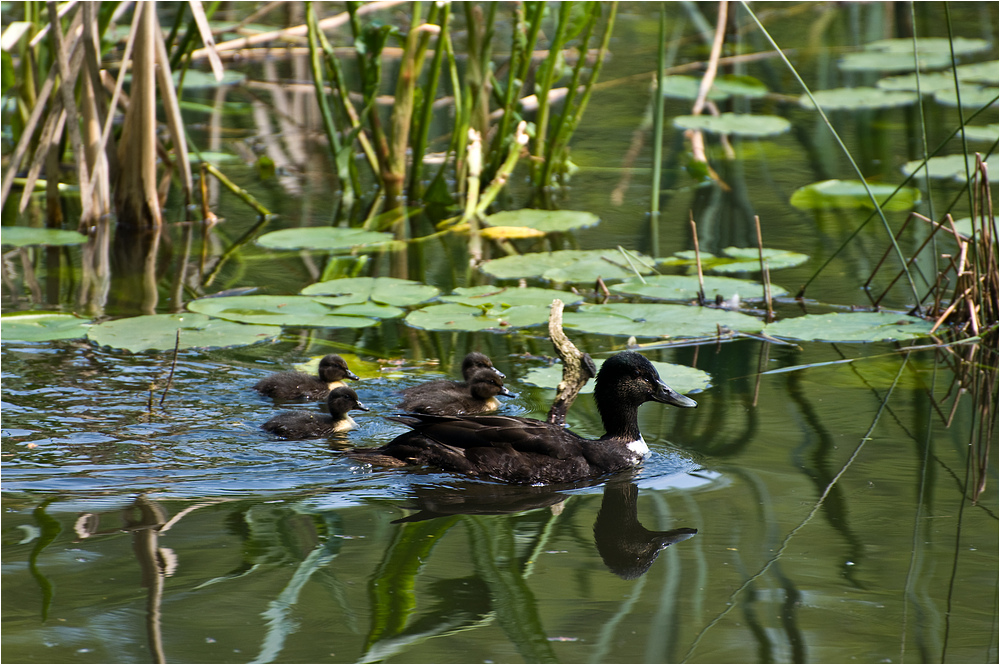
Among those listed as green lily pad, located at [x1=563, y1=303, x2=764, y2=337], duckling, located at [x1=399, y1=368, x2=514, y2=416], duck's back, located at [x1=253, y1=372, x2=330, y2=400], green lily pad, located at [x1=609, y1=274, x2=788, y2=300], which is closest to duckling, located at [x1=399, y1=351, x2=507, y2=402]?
duckling, located at [x1=399, y1=368, x2=514, y2=416]

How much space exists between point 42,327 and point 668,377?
3041 millimetres

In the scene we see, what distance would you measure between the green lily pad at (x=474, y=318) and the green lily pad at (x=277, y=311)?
0.27m

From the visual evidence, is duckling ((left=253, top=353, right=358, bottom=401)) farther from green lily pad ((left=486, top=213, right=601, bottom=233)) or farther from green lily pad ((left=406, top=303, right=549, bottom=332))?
green lily pad ((left=486, top=213, right=601, bottom=233))

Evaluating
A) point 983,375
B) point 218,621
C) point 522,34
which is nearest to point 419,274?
point 522,34

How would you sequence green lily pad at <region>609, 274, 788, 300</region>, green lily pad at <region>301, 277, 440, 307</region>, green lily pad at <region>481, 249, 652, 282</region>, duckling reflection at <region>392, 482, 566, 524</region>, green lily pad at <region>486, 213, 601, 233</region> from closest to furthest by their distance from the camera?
duckling reflection at <region>392, 482, 566, 524</region>
green lily pad at <region>301, 277, 440, 307</region>
green lily pad at <region>609, 274, 788, 300</region>
green lily pad at <region>481, 249, 652, 282</region>
green lily pad at <region>486, 213, 601, 233</region>

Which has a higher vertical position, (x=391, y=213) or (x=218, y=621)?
(x=391, y=213)

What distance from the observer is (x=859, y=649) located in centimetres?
313

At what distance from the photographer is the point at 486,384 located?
514 centimetres

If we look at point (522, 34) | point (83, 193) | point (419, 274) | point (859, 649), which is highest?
point (522, 34)

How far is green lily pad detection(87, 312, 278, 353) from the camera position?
18.5 ft

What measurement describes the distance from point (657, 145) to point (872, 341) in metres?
2.03

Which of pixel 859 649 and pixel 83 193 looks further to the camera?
pixel 83 193

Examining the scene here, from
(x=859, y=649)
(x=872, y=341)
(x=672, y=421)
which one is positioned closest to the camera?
(x=859, y=649)

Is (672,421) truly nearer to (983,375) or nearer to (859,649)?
(983,375)
